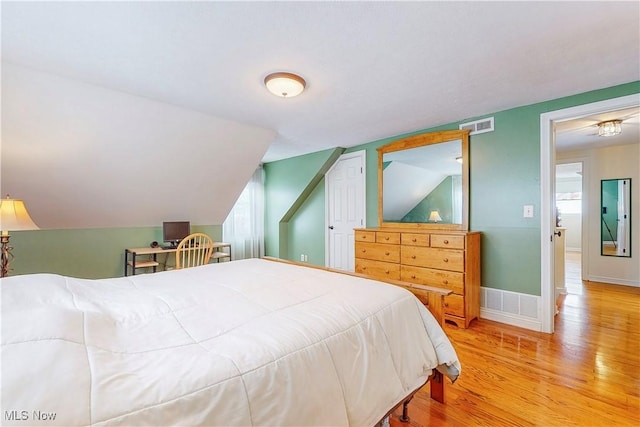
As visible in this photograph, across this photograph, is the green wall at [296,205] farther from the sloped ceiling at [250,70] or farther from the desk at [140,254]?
the desk at [140,254]

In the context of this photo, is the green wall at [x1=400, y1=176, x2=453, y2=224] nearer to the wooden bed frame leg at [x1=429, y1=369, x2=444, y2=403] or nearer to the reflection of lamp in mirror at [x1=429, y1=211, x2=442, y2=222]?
the reflection of lamp in mirror at [x1=429, y1=211, x2=442, y2=222]

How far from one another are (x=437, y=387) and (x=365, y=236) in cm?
208

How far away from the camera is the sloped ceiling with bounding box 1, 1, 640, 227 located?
1501 mm

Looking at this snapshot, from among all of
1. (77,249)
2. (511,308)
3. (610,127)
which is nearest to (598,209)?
(610,127)

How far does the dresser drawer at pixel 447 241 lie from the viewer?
9.05 feet

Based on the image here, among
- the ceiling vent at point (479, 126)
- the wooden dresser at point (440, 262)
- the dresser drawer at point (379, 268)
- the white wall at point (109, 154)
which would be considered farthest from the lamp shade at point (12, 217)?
the ceiling vent at point (479, 126)

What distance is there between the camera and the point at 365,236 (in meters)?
3.62

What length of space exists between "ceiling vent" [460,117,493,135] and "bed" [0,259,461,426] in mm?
2442

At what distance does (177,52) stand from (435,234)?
2.73 m

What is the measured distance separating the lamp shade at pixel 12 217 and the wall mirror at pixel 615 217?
23.4 ft

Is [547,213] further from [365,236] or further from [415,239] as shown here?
[365,236]

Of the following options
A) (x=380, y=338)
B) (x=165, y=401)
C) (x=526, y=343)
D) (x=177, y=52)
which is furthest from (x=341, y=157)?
(x=165, y=401)

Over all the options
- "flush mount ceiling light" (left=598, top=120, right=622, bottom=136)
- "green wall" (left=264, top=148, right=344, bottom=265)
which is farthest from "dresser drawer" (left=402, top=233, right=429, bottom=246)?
"flush mount ceiling light" (left=598, top=120, right=622, bottom=136)

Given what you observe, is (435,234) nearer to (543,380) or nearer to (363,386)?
(543,380)
